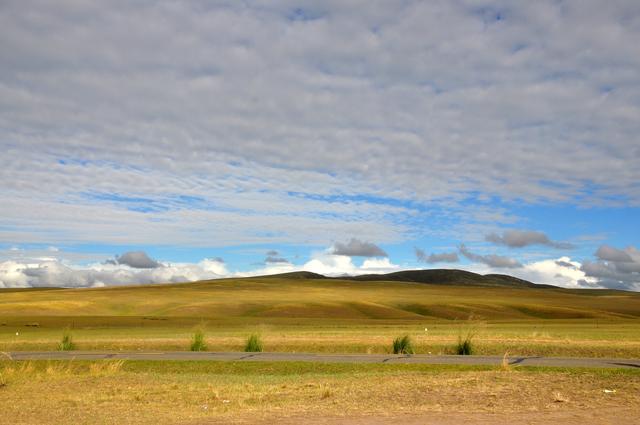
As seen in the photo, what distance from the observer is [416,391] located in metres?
15.4

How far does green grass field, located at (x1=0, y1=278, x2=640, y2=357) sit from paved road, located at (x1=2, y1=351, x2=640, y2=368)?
3591 mm

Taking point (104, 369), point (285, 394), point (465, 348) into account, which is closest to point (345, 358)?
point (465, 348)

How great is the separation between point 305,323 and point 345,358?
1495 inches

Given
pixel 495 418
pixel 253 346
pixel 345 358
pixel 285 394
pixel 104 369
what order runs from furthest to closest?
pixel 253 346 < pixel 345 358 < pixel 104 369 < pixel 285 394 < pixel 495 418

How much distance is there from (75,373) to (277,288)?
11017 centimetres

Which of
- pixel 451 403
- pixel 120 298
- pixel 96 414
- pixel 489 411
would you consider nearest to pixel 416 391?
pixel 451 403

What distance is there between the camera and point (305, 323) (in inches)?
2403

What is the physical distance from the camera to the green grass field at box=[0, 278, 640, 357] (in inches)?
1177

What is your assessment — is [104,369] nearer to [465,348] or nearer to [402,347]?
[402,347]

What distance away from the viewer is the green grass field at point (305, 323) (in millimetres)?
29906

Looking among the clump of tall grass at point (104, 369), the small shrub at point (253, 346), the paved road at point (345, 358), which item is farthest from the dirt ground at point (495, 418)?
the small shrub at point (253, 346)

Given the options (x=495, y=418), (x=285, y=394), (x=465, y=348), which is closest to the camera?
(x=495, y=418)

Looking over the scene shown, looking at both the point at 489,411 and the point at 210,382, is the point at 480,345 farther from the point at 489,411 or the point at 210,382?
the point at 489,411

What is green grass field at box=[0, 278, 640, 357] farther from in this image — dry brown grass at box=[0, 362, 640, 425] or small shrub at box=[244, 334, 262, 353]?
dry brown grass at box=[0, 362, 640, 425]
